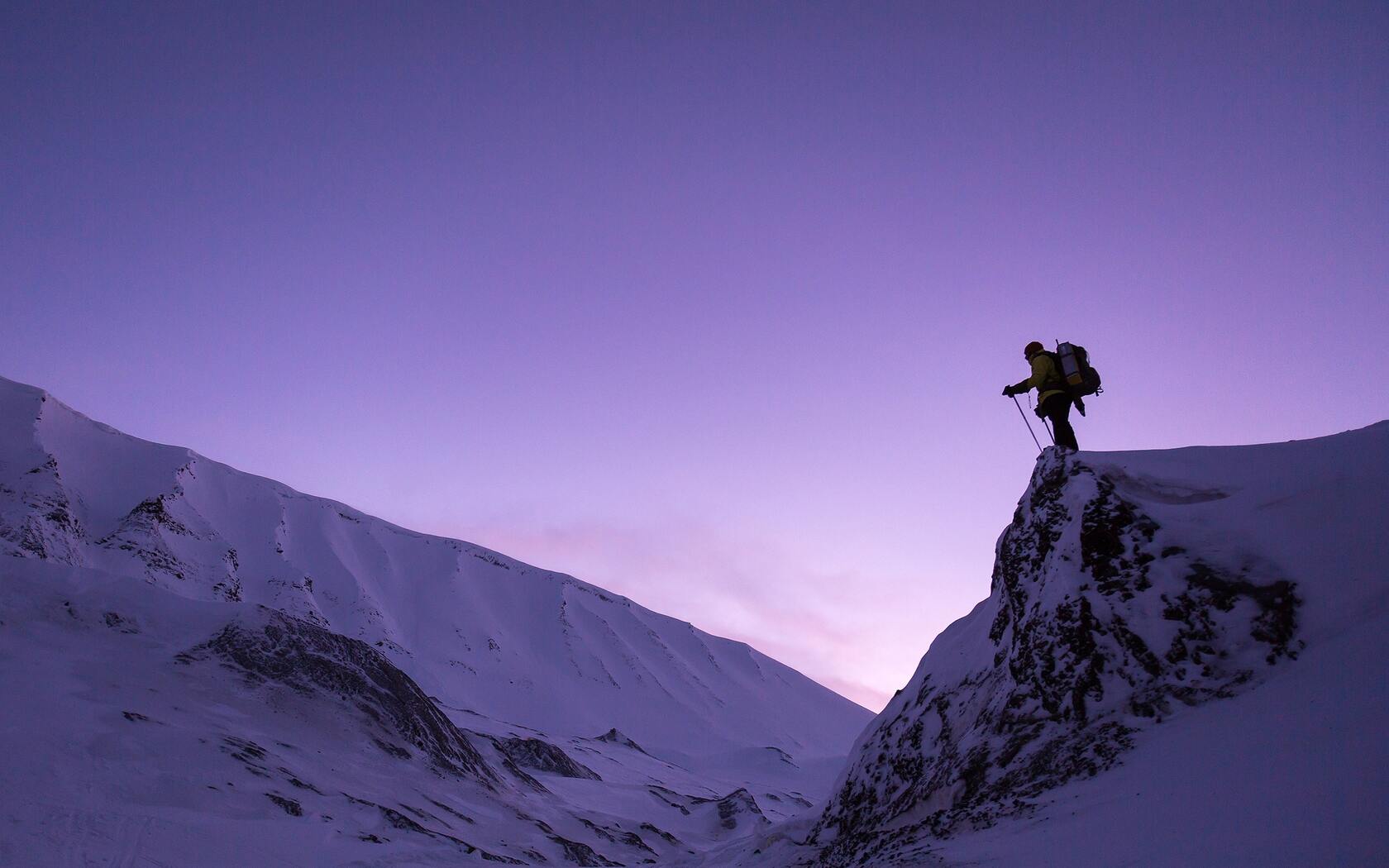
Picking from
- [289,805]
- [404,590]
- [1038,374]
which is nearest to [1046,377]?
[1038,374]

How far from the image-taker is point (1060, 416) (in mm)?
11672

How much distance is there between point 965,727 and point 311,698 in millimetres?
22612

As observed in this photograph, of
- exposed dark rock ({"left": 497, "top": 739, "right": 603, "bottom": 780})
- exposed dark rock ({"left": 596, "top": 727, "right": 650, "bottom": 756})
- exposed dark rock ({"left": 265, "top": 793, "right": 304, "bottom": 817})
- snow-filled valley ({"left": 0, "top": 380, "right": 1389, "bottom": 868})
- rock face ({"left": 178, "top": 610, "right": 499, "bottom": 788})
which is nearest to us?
snow-filled valley ({"left": 0, "top": 380, "right": 1389, "bottom": 868})

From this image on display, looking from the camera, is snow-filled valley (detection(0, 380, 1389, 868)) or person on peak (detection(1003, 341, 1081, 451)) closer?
snow-filled valley (detection(0, 380, 1389, 868))

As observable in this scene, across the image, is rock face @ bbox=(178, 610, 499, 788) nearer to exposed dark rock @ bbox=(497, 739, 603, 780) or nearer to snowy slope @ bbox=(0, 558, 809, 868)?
snowy slope @ bbox=(0, 558, 809, 868)

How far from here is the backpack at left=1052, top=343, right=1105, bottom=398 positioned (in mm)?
11195

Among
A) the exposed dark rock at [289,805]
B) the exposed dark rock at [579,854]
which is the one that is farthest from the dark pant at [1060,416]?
the exposed dark rock at [579,854]

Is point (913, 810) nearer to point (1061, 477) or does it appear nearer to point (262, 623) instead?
point (1061, 477)

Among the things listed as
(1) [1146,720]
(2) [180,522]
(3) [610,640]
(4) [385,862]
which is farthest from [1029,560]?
(3) [610,640]

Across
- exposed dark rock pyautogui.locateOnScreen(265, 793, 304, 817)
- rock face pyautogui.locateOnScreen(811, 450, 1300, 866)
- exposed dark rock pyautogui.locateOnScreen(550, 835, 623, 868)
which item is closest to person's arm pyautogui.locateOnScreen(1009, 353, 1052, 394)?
rock face pyautogui.locateOnScreen(811, 450, 1300, 866)

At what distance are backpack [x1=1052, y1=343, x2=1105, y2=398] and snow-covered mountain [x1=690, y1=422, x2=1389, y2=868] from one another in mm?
903

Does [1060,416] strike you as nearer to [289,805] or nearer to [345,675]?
[289,805]

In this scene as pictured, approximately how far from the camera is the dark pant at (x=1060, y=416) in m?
11.6

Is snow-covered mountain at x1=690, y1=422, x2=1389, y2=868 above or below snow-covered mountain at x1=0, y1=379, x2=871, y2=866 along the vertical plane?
above
